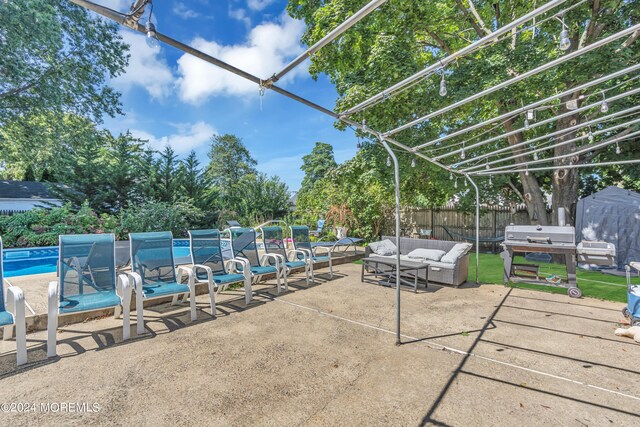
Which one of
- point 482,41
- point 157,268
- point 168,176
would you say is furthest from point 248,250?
point 168,176

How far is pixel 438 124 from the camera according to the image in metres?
9.44

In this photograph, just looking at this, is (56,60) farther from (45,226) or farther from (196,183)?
(196,183)

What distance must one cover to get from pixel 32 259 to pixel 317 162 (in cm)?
3109

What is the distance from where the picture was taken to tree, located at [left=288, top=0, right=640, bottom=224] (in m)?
6.41

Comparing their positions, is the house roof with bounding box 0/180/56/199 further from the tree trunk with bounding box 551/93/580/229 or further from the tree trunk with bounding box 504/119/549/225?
the tree trunk with bounding box 551/93/580/229

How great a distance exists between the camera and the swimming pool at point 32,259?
782cm

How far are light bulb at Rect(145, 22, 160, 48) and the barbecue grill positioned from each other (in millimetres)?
6746

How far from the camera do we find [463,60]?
7.24 meters

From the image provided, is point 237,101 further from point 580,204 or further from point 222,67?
point 580,204

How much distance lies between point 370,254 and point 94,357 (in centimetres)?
567

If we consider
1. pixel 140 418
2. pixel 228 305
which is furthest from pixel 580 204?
pixel 140 418

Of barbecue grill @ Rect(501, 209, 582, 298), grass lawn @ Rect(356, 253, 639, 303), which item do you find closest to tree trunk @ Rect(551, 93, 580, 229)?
grass lawn @ Rect(356, 253, 639, 303)

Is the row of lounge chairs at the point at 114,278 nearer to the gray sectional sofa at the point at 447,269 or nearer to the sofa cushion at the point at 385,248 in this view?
the sofa cushion at the point at 385,248

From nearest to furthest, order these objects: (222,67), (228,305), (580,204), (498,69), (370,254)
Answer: (222,67), (228,305), (498,69), (370,254), (580,204)
